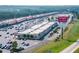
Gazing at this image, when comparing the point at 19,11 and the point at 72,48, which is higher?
the point at 19,11

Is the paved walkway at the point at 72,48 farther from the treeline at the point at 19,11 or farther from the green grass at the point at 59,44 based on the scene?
the treeline at the point at 19,11

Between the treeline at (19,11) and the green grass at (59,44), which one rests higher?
the treeline at (19,11)

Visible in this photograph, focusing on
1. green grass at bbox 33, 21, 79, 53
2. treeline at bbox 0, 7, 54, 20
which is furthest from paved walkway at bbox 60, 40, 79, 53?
treeline at bbox 0, 7, 54, 20

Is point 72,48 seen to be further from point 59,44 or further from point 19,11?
point 19,11

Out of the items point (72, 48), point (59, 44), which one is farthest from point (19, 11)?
point (72, 48)

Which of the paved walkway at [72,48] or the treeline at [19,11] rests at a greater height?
the treeline at [19,11]

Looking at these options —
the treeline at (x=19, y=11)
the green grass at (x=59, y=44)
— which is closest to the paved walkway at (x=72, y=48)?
the green grass at (x=59, y=44)

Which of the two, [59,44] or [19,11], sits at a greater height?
[19,11]

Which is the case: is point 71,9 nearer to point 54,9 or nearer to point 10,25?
point 54,9

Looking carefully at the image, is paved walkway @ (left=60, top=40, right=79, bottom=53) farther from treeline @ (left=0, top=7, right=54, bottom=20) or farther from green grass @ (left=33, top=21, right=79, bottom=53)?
treeline @ (left=0, top=7, right=54, bottom=20)
